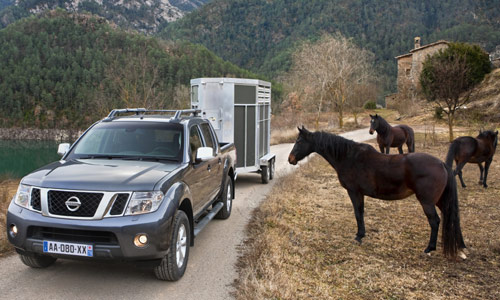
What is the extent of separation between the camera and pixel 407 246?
6.12 m

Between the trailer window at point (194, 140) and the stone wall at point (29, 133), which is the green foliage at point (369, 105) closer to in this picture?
the trailer window at point (194, 140)

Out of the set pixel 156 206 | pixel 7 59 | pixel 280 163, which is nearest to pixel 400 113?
pixel 280 163

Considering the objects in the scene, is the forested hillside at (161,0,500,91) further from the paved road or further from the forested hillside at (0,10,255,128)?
the paved road

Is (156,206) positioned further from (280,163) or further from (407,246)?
(280,163)

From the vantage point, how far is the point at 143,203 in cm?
418

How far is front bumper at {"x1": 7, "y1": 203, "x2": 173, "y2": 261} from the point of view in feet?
13.1

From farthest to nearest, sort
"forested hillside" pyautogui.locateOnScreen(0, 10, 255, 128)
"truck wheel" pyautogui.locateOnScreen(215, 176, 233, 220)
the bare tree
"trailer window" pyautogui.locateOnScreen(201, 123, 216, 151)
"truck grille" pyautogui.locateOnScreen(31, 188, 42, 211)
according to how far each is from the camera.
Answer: "forested hillside" pyautogui.locateOnScreen(0, 10, 255, 128), the bare tree, "truck wheel" pyautogui.locateOnScreen(215, 176, 233, 220), "trailer window" pyautogui.locateOnScreen(201, 123, 216, 151), "truck grille" pyautogui.locateOnScreen(31, 188, 42, 211)

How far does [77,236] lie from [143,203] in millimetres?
729

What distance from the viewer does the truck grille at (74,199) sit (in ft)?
13.3

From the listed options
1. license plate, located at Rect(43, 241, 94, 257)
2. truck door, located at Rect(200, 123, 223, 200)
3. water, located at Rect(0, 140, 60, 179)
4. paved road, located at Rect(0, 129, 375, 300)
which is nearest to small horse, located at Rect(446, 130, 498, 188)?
truck door, located at Rect(200, 123, 223, 200)

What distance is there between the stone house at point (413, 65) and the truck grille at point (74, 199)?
5082 cm

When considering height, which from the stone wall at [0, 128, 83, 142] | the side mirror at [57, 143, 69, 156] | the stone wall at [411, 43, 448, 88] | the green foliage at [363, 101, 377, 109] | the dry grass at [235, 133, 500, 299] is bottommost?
the stone wall at [0, 128, 83, 142]

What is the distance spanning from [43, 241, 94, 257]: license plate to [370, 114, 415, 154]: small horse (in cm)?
1075

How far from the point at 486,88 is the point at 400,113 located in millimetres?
9794
